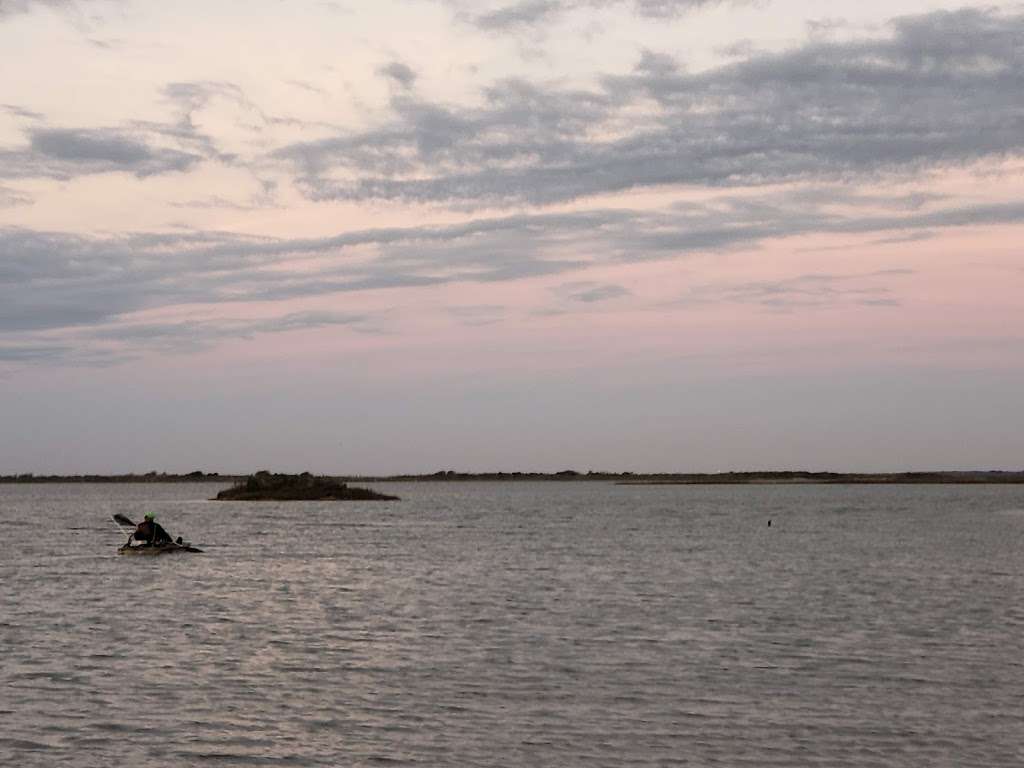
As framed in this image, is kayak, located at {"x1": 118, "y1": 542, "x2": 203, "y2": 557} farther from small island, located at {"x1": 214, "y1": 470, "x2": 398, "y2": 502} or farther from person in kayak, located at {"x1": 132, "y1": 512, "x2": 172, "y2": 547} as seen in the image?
small island, located at {"x1": 214, "y1": 470, "x2": 398, "y2": 502}

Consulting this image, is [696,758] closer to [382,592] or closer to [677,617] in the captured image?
[677,617]

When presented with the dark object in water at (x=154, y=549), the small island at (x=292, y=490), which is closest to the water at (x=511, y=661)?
the dark object in water at (x=154, y=549)

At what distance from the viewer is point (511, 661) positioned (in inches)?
1300

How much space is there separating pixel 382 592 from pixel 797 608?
17.1 metres

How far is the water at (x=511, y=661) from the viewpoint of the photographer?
77.4 ft

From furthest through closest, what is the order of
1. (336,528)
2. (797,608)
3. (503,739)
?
(336,528) → (797,608) → (503,739)

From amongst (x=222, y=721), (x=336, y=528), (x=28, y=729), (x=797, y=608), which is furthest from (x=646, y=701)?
(x=336, y=528)

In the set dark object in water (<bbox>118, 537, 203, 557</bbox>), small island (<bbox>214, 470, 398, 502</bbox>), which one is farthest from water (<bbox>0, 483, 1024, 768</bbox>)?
small island (<bbox>214, 470, 398, 502</bbox>)

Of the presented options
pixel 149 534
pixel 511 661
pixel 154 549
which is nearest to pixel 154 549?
pixel 154 549

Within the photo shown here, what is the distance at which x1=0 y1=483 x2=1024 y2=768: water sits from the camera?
23.6 m

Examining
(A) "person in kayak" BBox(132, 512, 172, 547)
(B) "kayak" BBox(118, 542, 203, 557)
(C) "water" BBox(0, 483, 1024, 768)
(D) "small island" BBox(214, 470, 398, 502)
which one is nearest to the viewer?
(C) "water" BBox(0, 483, 1024, 768)

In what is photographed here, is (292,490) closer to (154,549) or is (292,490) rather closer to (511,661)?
(154,549)

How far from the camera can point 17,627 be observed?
39906 millimetres

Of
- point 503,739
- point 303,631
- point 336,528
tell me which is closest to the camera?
point 503,739
